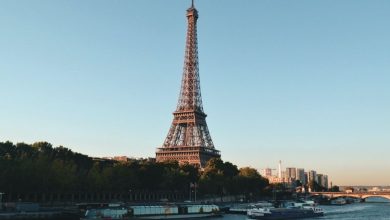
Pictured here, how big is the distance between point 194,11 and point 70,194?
3531 inches

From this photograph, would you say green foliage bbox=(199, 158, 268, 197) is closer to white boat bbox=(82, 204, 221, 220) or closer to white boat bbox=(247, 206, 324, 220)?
white boat bbox=(247, 206, 324, 220)

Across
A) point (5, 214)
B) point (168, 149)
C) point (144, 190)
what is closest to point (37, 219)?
point (5, 214)

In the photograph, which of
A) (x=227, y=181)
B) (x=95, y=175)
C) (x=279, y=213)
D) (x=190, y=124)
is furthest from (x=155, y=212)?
(x=190, y=124)

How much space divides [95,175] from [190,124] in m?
65.6

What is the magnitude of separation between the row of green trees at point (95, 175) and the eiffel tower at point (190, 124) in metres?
8.53

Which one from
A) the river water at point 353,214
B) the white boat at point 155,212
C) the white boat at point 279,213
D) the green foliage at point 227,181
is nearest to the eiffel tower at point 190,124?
the green foliage at point 227,181

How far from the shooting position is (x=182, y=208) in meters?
79.5

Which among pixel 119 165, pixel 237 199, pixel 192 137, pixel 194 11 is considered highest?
pixel 194 11

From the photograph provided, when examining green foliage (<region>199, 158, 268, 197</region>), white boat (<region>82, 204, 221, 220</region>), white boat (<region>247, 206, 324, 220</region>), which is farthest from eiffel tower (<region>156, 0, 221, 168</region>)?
white boat (<region>82, 204, 221, 220</region>)

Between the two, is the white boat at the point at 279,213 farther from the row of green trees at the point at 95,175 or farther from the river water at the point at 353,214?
the row of green trees at the point at 95,175

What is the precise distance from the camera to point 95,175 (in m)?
100

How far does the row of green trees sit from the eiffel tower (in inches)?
336

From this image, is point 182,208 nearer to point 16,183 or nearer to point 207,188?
point 16,183

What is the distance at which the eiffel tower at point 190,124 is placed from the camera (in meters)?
159
